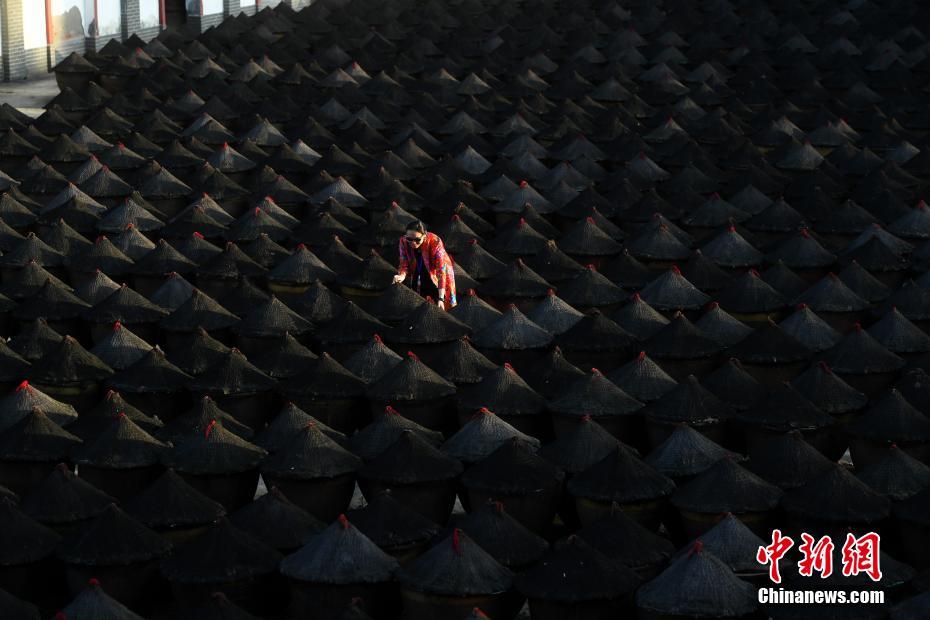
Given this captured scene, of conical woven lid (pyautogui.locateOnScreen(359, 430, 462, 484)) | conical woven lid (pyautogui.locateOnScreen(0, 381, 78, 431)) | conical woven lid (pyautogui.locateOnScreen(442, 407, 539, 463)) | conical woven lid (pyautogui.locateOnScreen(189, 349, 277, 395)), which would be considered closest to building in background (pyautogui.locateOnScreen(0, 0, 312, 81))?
conical woven lid (pyautogui.locateOnScreen(189, 349, 277, 395))

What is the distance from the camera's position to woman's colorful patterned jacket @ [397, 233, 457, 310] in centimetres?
1152

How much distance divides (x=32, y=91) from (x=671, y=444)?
46.6ft

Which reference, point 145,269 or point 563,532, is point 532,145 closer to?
point 145,269

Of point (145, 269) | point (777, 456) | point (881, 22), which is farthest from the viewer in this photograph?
point (881, 22)

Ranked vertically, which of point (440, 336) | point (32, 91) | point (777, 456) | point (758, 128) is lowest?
point (32, 91)

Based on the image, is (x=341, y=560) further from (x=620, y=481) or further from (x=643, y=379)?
(x=643, y=379)

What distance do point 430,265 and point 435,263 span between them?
0.05 m

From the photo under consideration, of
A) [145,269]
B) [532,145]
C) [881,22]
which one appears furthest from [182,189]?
[881,22]

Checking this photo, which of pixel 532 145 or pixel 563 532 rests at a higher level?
pixel 563 532

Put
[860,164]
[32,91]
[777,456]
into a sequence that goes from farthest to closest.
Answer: [32,91] < [860,164] < [777,456]

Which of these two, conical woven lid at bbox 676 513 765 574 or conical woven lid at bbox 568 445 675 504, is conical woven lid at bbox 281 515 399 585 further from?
conical woven lid at bbox 676 513 765 574

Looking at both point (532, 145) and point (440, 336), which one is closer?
point (440, 336)

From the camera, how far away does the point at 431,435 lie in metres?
9.72

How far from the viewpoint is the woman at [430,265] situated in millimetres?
11516
